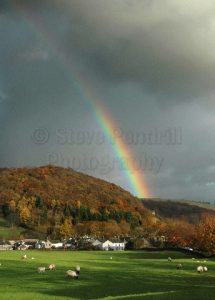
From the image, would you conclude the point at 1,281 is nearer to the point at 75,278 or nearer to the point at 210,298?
the point at 75,278

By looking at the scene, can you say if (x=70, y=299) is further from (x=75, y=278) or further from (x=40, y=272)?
(x=40, y=272)

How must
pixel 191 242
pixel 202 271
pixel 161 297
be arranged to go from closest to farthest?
pixel 161 297 < pixel 202 271 < pixel 191 242

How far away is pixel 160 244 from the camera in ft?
521

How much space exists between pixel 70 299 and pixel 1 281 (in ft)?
46.1

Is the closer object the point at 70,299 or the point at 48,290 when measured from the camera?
the point at 70,299

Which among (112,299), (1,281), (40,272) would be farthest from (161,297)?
(40,272)

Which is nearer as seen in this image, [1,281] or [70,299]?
[70,299]

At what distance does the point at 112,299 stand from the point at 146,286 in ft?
40.1

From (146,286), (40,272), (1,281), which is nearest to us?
(146,286)

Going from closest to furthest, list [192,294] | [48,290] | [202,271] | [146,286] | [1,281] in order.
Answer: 1. [192,294]
2. [48,290]
3. [146,286]
4. [1,281]
5. [202,271]

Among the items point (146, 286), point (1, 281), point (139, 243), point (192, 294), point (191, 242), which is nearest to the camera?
point (192, 294)

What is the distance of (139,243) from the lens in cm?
16088

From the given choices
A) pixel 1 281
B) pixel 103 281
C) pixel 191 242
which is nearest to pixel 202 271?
pixel 103 281

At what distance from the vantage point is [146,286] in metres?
38.7
